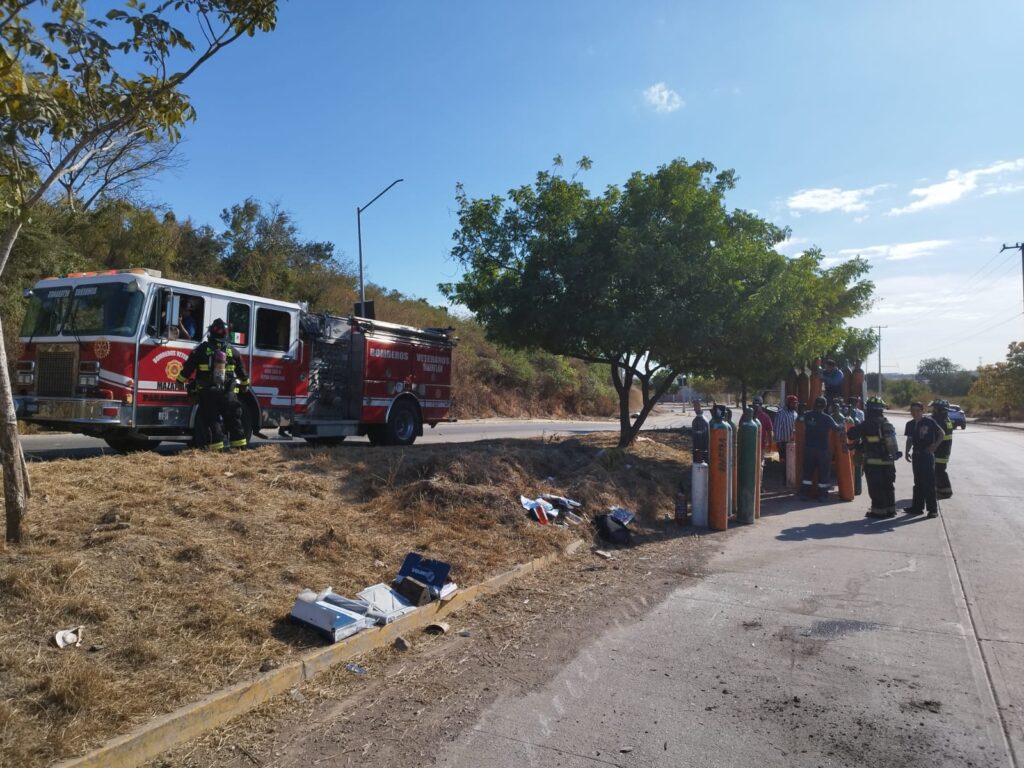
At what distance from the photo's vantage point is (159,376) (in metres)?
10.1

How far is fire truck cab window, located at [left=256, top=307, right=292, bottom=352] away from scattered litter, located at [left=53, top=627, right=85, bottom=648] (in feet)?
25.9

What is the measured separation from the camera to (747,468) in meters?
10.0

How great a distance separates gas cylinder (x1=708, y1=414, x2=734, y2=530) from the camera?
9.46 m

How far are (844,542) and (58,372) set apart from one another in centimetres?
1010

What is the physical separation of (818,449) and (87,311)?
1106 centimetres

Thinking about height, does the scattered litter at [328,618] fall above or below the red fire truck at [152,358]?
below

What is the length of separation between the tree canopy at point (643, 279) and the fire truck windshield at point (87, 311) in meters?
6.36

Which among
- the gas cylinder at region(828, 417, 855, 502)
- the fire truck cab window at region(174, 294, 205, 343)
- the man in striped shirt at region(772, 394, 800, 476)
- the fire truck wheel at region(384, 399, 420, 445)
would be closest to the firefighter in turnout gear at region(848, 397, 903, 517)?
the gas cylinder at region(828, 417, 855, 502)

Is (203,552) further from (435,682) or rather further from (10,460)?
(435,682)

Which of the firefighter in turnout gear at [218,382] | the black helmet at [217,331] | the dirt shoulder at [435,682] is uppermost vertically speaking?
the black helmet at [217,331]

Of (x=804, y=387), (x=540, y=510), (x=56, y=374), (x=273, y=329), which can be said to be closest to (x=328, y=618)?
(x=540, y=510)

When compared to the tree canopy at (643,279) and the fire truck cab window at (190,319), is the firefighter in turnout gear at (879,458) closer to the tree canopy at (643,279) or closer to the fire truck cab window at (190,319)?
the tree canopy at (643,279)

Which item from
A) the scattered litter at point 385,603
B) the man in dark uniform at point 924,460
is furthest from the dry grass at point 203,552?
the man in dark uniform at point 924,460

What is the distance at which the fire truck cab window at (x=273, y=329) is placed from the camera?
1181cm
